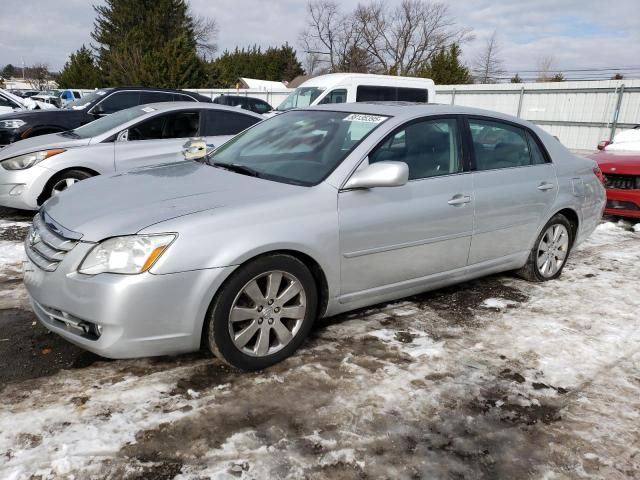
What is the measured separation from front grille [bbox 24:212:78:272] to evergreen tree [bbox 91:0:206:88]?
39.7m

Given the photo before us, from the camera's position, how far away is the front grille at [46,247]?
2.75 meters

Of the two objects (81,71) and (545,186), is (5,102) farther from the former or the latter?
(81,71)

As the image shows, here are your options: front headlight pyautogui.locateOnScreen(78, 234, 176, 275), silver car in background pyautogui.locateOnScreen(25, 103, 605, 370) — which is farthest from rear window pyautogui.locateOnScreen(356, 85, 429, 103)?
front headlight pyautogui.locateOnScreen(78, 234, 176, 275)

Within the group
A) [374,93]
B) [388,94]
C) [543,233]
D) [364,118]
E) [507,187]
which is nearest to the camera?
[364,118]

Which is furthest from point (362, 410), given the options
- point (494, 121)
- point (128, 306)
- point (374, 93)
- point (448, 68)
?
point (448, 68)

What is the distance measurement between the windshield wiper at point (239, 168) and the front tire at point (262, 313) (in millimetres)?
786

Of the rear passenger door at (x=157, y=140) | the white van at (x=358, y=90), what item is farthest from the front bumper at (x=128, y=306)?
the white van at (x=358, y=90)

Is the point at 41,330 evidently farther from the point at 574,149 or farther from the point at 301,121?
the point at 574,149

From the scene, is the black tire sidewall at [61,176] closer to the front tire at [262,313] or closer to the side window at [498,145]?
the front tire at [262,313]

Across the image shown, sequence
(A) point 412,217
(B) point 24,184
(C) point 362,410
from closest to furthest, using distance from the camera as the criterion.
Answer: (C) point 362,410 → (A) point 412,217 → (B) point 24,184

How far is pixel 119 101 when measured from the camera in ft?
38.5

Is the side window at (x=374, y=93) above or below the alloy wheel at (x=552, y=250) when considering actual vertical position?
above

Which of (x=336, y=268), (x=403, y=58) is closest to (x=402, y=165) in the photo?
(x=336, y=268)

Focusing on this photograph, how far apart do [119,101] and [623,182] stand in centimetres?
1006
